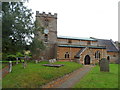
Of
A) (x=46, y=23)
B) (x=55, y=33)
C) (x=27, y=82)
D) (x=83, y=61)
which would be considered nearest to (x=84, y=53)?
(x=83, y=61)

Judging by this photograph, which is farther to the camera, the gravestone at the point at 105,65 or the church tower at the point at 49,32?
the church tower at the point at 49,32

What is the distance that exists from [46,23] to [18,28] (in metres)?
18.1

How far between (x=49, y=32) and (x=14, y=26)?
1775cm

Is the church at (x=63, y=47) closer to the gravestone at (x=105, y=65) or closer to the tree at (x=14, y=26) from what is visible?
the tree at (x=14, y=26)

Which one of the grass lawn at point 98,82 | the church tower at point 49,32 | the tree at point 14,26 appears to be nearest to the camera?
the grass lawn at point 98,82

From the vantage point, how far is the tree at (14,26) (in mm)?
16281

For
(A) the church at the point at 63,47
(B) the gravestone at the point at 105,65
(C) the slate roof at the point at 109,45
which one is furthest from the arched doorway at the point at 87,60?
(B) the gravestone at the point at 105,65

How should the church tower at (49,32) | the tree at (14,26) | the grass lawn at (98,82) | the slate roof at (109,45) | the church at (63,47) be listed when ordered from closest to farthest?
A: the grass lawn at (98,82)
the tree at (14,26)
the church at (63,47)
the church tower at (49,32)
the slate roof at (109,45)

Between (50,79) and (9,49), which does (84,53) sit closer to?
(9,49)

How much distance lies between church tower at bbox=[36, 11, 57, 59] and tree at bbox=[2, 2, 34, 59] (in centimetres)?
1077

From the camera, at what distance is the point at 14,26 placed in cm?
1731

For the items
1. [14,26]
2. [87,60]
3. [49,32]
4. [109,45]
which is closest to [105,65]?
[14,26]

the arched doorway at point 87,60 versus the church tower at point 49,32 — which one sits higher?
the church tower at point 49,32

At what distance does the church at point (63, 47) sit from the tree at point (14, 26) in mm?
8977
